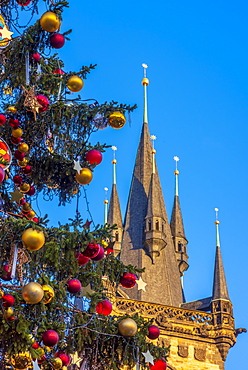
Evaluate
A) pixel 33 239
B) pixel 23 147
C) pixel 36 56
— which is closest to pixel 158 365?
pixel 33 239

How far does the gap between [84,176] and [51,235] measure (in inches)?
33.6

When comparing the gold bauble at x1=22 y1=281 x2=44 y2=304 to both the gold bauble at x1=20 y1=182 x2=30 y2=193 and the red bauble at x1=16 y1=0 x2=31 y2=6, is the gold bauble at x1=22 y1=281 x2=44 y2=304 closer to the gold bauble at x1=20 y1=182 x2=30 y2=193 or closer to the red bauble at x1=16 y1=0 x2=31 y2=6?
the gold bauble at x1=20 y1=182 x2=30 y2=193

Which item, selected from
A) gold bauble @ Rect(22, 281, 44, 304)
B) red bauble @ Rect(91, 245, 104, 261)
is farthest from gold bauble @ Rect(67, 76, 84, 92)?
gold bauble @ Rect(22, 281, 44, 304)

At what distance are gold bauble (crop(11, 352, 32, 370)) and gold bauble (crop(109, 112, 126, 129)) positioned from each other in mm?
2753

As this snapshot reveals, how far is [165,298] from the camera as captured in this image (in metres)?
36.4

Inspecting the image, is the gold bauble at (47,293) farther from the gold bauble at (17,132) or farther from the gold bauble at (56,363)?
the gold bauble at (17,132)

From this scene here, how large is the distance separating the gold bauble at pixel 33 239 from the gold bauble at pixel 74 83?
1920mm

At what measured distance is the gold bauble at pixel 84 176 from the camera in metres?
9.58

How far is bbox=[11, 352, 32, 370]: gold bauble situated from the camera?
8.56 m

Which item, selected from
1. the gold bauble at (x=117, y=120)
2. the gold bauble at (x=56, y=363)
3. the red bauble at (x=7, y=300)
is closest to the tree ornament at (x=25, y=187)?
the gold bauble at (x=117, y=120)

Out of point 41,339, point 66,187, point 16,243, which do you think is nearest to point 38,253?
point 16,243

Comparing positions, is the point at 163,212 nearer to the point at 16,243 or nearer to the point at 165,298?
the point at 165,298

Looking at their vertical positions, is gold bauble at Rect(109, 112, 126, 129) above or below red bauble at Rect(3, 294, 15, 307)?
above

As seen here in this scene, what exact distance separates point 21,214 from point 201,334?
25.5 meters
